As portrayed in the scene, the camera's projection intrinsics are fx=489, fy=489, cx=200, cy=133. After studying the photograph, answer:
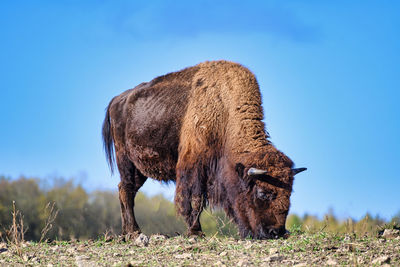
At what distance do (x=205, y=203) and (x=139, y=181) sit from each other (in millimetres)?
2470

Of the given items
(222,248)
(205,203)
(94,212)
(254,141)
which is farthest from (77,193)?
(222,248)

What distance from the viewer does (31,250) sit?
741cm

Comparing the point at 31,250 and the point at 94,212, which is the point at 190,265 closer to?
the point at 31,250

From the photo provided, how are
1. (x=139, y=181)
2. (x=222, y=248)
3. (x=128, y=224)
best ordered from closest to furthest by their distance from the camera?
(x=222, y=248) < (x=128, y=224) < (x=139, y=181)

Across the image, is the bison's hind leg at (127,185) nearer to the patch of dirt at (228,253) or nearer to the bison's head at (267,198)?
the patch of dirt at (228,253)

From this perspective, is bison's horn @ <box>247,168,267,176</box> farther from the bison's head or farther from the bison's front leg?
the bison's front leg

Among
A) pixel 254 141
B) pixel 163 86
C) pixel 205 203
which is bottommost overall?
pixel 205 203

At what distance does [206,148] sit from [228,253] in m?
3.00

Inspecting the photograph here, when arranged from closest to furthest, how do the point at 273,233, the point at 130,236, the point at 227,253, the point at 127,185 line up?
the point at 227,253 < the point at 273,233 < the point at 130,236 < the point at 127,185

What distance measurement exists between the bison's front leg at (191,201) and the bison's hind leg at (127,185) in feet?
→ 6.15

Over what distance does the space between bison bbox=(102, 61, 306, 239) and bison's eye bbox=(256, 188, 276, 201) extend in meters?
0.02

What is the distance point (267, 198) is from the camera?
298 inches

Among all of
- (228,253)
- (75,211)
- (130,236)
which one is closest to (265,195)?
(228,253)

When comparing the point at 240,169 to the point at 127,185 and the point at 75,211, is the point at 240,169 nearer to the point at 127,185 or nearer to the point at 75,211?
the point at 127,185
